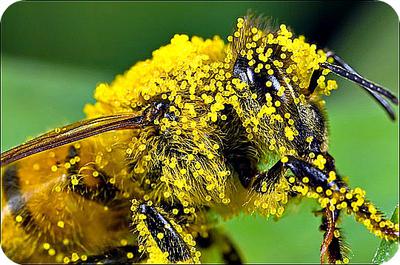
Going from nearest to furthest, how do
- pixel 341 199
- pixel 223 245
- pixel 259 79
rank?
pixel 341 199, pixel 259 79, pixel 223 245

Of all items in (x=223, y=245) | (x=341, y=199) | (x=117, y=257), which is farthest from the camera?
(x=223, y=245)

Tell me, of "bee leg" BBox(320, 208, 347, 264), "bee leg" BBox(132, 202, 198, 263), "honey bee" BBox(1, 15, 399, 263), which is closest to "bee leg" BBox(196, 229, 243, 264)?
"honey bee" BBox(1, 15, 399, 263)

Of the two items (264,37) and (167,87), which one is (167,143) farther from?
(264,37)

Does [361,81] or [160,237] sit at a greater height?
[361,81]

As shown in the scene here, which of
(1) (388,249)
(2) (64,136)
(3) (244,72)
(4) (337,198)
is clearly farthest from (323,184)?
(2) (64,136)

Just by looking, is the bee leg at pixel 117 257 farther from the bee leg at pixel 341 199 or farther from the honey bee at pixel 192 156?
the bee leg at pixel 341 199

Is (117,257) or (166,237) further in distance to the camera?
(117,257)

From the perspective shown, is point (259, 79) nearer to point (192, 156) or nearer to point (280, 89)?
point (280, 89)

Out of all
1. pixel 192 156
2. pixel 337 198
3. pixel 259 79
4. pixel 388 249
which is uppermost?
pixel 259 79
